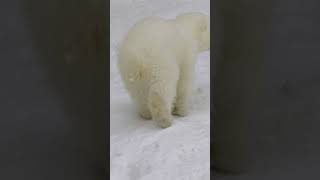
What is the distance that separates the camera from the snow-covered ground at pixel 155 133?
772 millimetres

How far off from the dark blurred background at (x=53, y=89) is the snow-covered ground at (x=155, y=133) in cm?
2

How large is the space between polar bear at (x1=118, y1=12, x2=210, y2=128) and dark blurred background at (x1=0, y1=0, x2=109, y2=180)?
4 cm

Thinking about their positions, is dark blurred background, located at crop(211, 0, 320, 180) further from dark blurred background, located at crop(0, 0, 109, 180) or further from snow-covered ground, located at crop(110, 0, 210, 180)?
dark blurred background, located at crop(0, 0, 109, 180)

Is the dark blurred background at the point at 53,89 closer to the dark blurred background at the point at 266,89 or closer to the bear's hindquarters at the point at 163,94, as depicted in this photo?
the bear's hindquarters at the point at 163,94

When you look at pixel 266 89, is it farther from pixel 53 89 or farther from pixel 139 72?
pixel 53 89

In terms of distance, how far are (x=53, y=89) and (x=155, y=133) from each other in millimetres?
169

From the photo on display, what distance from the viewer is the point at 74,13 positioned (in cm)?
74

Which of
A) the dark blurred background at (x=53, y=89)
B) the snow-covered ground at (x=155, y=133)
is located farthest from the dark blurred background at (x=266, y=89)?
the dark blurred background at (x=53, y=89)

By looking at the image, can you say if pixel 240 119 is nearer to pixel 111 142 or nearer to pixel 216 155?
pixel 216 155

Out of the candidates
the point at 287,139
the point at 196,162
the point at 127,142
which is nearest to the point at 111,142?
the point at 127,142

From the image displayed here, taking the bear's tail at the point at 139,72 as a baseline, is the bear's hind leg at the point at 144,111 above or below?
below

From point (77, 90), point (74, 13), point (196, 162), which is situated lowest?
point (196, 162)

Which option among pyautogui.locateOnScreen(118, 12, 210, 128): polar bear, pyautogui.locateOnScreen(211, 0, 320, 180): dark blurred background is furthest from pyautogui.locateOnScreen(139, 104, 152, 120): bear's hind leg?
pyautogui.locateOnScreen(211, 0, 320, 180): dark blurred background

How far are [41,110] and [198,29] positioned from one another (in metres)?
0.27
